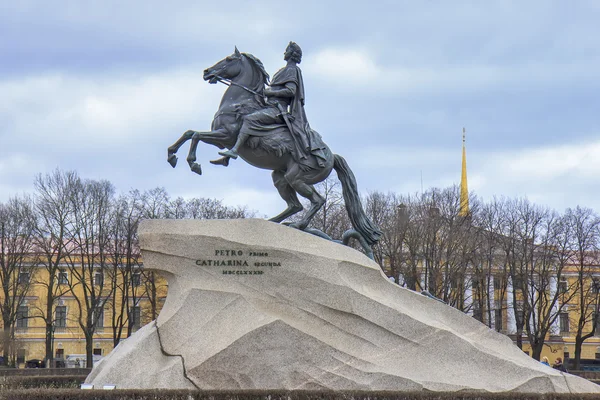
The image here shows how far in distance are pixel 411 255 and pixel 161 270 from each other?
23.0 metres

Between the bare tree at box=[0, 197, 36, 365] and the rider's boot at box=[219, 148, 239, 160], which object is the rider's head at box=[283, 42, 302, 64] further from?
the bare tree at box=[0, 197, 36, 365]

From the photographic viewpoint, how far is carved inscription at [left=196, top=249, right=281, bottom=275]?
1336 centimetres

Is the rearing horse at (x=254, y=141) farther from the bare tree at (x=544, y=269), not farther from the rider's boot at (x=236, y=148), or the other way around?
the bare tree at (x=544, y=269)

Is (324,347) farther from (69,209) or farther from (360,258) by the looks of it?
(69,209)

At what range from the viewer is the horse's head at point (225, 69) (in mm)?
14672

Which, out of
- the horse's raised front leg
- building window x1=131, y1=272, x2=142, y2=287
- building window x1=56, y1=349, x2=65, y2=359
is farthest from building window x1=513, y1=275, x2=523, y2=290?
building window x1=56, y1=349, x2=65, y2=359

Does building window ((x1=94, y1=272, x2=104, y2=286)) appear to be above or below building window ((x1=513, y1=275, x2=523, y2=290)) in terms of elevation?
above

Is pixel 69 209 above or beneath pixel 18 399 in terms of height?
above

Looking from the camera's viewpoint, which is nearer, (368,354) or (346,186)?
(368,354)

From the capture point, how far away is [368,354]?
13414 millimetres

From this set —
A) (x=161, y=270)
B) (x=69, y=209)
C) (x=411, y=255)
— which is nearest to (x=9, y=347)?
(x=69, y=209)

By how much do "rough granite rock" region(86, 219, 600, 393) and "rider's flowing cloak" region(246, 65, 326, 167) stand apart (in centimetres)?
167

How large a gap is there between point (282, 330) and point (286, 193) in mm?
3001

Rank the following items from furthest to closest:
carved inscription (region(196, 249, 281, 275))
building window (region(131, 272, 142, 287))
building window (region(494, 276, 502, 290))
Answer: building window (region(494, 276, 502, 290)) → building window (region(131, 272, 142, 287)) → carved inscription (region(196, 249, 281, 275))
